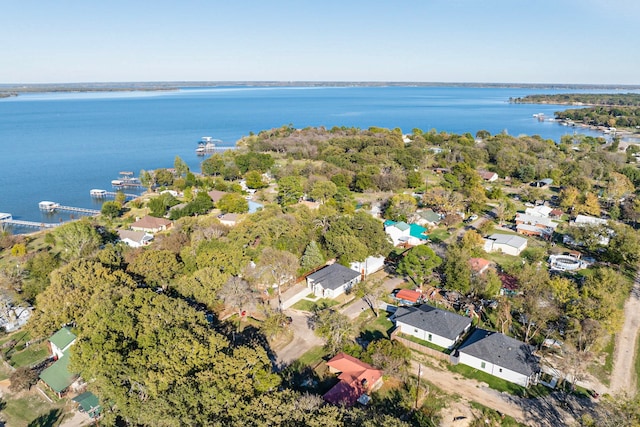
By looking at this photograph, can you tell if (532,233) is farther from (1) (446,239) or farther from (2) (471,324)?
(2) (471,324)

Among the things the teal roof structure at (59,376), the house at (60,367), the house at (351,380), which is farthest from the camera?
the house at (60,367)

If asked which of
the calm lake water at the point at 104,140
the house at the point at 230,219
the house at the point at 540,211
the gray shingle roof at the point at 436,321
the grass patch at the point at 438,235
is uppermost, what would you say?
the gray shingle roof at the point at 436,321

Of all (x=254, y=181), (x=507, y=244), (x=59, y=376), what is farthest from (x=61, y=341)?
(x=254, y=181)

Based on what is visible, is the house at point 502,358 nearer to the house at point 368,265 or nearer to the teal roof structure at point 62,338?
the house at point 368,265

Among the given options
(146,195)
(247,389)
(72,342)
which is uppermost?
(247,389)

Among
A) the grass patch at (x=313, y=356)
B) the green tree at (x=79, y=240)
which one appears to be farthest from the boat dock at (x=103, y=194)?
the grass patch at (x=313, y=356)

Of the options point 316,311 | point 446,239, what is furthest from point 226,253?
point 446,239
